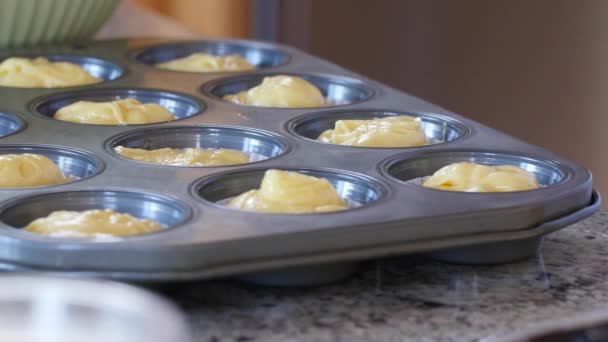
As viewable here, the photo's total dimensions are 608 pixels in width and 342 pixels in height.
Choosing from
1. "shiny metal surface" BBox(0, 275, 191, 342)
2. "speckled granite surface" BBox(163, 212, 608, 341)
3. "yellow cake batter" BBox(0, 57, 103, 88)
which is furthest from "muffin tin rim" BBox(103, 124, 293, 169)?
"shiny metal surface" BBox(0, 275, 191, 342)

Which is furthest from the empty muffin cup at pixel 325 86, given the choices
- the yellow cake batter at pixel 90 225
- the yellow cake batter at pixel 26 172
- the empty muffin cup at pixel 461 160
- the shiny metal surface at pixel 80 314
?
the shiny metal surface at pixel 80 314

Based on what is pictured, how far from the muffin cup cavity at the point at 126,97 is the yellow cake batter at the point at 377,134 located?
1.23 ft

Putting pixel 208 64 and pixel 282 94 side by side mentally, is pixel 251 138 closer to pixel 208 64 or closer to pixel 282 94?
pixel 282 94

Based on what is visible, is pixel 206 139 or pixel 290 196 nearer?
pixel 290 196

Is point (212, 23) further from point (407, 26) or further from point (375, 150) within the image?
point (375, 150)

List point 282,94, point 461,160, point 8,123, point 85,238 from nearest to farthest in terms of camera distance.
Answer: point 85,238 < point 461,160 < point 8,123 < point 282,94

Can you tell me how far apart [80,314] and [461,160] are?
1.34 metres

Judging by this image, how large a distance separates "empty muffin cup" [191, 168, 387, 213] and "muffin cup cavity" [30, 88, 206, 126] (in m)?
0.55

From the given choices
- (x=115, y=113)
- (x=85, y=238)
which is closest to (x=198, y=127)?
(x=115, y=113)

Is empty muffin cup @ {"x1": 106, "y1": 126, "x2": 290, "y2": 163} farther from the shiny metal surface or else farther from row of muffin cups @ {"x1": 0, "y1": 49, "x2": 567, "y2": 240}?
the shiny metal surface

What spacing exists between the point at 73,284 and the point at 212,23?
5.07 metres

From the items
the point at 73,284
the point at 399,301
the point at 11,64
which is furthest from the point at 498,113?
the point at 73,284

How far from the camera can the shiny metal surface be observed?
2.56ft

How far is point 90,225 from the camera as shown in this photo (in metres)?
1.65
